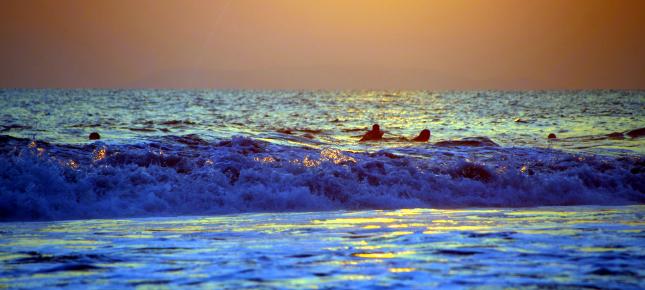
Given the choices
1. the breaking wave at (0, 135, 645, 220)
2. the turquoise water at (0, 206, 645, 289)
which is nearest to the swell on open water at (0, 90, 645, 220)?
the breaking wave at (0, 135, 645, 220)

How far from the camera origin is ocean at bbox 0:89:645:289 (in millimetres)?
6930

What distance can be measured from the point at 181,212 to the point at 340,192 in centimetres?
329

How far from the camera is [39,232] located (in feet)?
33.0

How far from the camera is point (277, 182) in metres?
14.9

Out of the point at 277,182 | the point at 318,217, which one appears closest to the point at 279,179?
the point at 277,182

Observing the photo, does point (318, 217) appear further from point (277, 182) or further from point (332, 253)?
point (332, 253)

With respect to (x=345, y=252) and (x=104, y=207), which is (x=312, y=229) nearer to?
(x=345, y=252)

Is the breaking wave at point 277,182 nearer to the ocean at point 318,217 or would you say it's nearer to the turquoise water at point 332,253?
the ocean at point 318,217

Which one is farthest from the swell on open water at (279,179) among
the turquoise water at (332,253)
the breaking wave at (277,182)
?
the turquoise water at (332,253)

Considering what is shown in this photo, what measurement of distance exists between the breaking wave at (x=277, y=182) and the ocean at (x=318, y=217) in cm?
4

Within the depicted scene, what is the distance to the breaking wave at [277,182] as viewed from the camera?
1330cm

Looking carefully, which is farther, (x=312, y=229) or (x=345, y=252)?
(x=312, y=229)

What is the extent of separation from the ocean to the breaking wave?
0.04 metres

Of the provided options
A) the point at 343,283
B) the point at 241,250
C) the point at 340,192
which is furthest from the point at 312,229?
the point at 340,192
